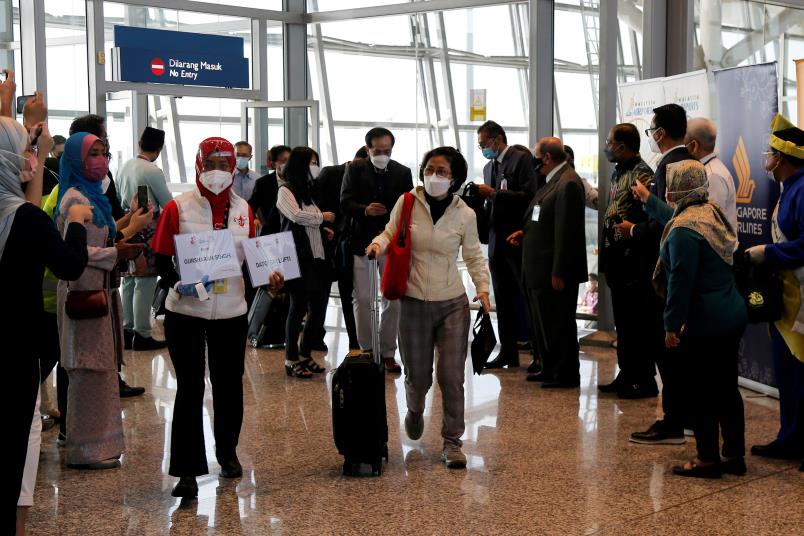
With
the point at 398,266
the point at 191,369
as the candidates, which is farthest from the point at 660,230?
the point at 191,369

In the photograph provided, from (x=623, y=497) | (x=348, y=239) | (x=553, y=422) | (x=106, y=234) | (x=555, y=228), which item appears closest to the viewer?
(x=623, y=497)

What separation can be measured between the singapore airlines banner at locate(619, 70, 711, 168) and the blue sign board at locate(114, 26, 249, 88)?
5358 mm

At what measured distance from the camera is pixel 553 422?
19.2 ft

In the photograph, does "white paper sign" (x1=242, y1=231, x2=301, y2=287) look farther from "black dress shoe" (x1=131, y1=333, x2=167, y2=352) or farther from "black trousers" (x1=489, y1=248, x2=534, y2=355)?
"black dress shoe" (x1=131, y1=333, x2=167, y2=352)

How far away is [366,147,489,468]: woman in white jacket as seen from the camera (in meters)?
4.88

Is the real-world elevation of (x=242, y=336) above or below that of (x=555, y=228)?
below

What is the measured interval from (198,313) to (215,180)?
58 cm

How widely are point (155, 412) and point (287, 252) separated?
2.01m

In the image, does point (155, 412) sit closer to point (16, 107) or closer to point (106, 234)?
point (106, 234)

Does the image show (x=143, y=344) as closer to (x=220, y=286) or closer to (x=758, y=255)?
(x=220, y=286)

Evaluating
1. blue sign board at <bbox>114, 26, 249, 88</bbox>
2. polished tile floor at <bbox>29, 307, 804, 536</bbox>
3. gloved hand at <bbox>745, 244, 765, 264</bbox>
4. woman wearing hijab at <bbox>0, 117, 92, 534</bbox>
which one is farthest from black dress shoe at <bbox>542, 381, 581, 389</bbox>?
blue sign board at <bbox>114, 26, 249, 88</bbox>

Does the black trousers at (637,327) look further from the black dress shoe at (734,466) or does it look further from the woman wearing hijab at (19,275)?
the woman wearing hijab at (19,275)

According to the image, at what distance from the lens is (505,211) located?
7527 mm

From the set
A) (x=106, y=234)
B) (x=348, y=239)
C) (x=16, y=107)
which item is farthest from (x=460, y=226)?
(x=16, y=107)
